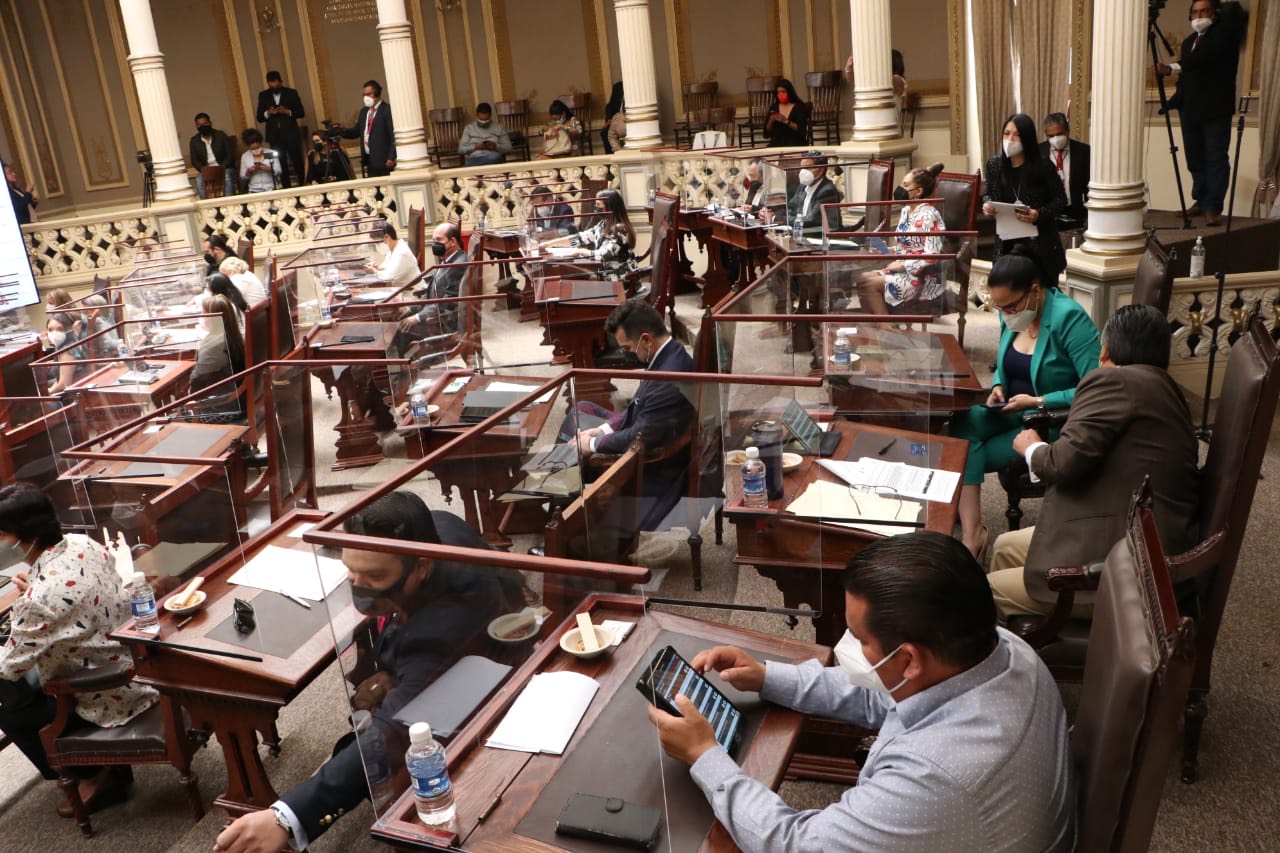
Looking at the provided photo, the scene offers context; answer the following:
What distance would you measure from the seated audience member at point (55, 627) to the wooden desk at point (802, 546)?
6.09 ft

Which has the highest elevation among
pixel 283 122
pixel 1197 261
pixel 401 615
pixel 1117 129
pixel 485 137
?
pixel 283 122

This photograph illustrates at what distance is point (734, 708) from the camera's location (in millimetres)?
2160

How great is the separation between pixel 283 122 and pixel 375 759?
1316 centimetres

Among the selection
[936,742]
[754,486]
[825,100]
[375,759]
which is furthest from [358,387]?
[825,100]

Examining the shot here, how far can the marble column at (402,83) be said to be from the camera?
11.3m

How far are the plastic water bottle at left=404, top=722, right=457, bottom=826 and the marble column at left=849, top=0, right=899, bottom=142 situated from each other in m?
8.34

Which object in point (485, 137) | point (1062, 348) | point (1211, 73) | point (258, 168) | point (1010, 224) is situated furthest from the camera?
point (485, 137)

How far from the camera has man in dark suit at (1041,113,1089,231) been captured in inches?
252

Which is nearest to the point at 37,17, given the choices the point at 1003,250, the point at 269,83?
the point at 269,83

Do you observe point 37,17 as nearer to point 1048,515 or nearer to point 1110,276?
point 1110,276

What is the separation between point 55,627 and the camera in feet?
10.4

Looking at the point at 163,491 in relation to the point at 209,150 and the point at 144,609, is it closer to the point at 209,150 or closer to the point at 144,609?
the point at 144,609

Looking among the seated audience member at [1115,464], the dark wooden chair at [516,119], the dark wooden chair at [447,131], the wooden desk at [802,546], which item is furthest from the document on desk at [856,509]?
the dark wooden chair at [447,131]

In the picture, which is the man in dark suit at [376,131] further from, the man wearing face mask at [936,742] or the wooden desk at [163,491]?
the man wearing face mask at [936,742]
